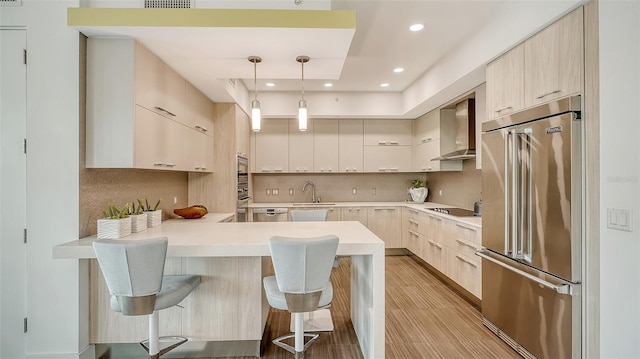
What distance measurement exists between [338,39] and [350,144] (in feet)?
10.9

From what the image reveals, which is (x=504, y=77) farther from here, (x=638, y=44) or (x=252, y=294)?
(x=252, y=294)

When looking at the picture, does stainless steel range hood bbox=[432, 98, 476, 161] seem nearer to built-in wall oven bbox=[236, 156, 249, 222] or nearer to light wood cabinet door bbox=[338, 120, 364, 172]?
light wood cabinet door bbox=[338, 120, 364, 172]

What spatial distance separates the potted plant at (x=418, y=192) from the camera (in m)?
5.53

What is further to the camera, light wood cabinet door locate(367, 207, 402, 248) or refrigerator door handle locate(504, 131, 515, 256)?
light wood cabinet door locate(367, 207, 402, 248)

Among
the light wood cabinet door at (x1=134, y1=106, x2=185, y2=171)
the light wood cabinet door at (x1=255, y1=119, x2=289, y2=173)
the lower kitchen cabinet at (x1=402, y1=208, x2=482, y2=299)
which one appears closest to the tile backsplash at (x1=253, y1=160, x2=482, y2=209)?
the light wood cabinet door at (x1=255, y1=119, x2=289, y2=173)

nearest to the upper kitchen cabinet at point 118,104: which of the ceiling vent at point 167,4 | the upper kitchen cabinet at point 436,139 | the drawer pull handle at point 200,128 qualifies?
the ceiling vent at point 167,4

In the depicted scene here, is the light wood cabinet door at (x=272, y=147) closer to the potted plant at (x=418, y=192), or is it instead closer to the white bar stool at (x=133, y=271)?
the potted plant at (x=418, y=192)

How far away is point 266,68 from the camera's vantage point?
2.87 m

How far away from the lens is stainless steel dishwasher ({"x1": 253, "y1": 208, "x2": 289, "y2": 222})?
5027 mm

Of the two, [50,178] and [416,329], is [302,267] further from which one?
[50,178]

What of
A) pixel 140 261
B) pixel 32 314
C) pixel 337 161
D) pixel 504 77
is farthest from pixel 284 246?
pixel 337 161

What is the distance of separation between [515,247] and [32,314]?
3.51 metres

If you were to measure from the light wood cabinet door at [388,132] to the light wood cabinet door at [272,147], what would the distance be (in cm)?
146

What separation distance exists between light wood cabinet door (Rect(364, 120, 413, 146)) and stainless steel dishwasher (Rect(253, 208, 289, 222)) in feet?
6.33
